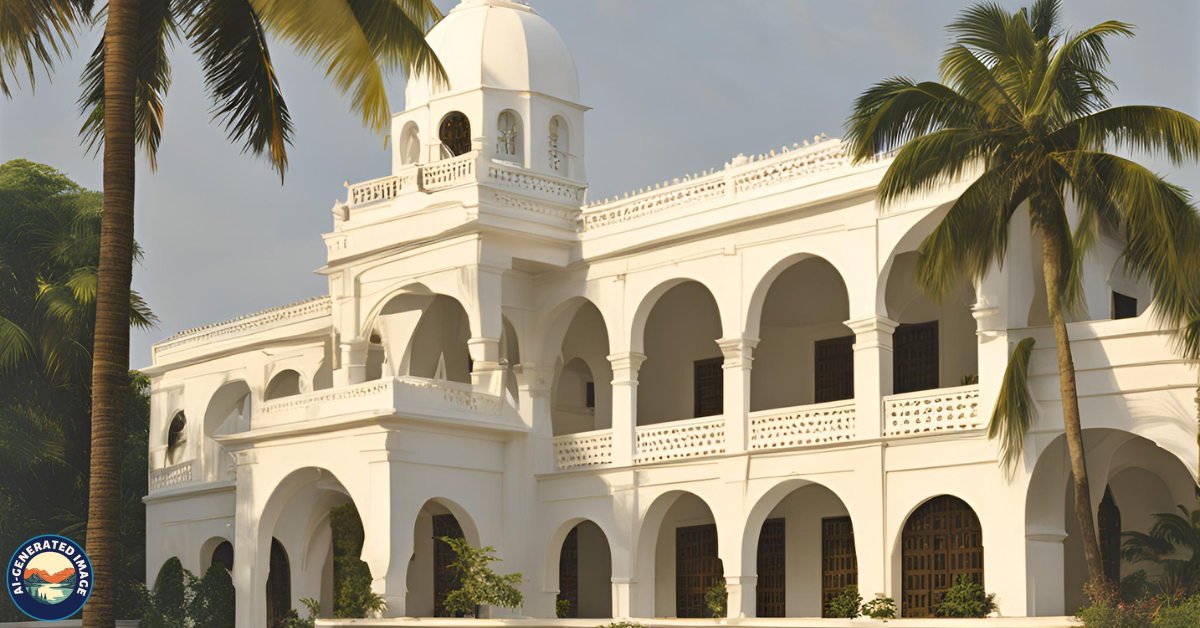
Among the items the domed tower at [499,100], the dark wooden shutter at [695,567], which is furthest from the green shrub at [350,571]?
the domed tower at [499,100]

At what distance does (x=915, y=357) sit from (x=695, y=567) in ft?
17.1

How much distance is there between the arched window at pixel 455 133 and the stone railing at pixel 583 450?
556 cm

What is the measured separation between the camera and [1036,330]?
19297 mm

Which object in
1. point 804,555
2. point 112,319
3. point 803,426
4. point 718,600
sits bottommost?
point 718,600

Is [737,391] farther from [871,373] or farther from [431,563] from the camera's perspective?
[431,563]

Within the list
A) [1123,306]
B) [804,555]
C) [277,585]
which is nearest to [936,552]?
[804,555]

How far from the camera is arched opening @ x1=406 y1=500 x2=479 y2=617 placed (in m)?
26.7

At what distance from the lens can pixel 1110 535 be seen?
2106cm

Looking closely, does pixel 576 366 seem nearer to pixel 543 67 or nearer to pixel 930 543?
pixel 543 67

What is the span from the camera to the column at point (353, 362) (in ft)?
83.6

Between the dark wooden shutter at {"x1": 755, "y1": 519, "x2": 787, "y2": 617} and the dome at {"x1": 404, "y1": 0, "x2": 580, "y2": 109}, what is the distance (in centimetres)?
856

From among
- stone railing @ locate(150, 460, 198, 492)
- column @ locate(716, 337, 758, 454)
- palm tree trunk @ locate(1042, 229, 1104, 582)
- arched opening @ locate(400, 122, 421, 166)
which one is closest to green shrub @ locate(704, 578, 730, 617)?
column @ locate(716, 337, 758, 454)

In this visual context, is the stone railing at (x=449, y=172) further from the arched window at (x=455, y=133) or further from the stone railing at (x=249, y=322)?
the stone railing at (x=249, y=322)

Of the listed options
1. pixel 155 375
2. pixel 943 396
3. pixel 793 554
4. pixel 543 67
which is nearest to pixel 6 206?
pixel 155 375
